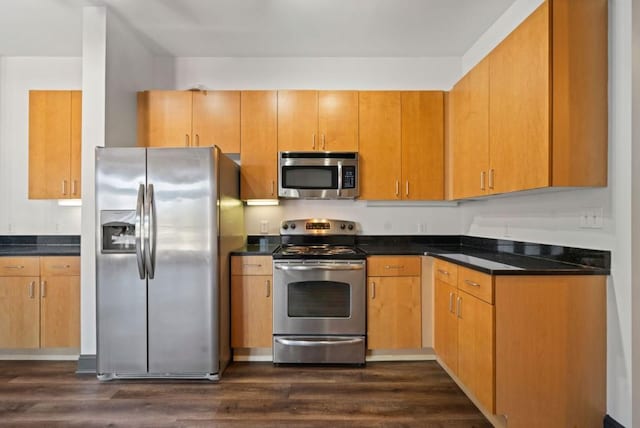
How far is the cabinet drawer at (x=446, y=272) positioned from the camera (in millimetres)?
2521

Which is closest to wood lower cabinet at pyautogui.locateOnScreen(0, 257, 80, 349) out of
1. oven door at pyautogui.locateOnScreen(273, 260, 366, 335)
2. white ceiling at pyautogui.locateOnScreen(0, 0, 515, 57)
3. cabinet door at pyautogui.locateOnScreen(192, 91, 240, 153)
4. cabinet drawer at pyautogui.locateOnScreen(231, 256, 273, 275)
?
cabinet drawer at pyautogui.locateOnScreen(231, 256, 273, 275)

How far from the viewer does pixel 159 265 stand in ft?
8.70

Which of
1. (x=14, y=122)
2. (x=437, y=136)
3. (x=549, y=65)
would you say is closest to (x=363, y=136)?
(x=437, y=136)

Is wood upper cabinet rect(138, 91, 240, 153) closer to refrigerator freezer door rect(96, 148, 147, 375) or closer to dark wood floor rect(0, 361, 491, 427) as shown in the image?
refrigerator freezer door rect(96, 148, 147, 375)

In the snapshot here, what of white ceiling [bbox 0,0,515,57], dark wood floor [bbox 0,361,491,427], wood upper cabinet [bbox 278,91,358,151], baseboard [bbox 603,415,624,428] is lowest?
dark wood floor [bbox 0,361,491,427]

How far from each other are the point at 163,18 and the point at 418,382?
11.2 feet

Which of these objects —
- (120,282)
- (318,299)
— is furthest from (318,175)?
(120,282)

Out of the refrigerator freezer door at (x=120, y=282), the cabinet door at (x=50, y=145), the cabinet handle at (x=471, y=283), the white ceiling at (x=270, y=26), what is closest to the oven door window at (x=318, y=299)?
the cabinet handle at (x=471, y=283)

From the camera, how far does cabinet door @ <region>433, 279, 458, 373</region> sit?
8.30ft

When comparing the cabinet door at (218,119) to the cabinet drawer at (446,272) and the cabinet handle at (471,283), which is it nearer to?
the cabinet drawer at (446,272)

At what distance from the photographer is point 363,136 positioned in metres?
3.39

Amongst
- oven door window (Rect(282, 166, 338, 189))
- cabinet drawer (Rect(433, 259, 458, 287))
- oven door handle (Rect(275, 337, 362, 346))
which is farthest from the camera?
oven door window (Rect(282, 166, 338, 189))

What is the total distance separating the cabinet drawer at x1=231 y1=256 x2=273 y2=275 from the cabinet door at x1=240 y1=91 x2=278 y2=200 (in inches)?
25.5

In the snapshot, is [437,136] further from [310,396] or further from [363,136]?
[310,396]
